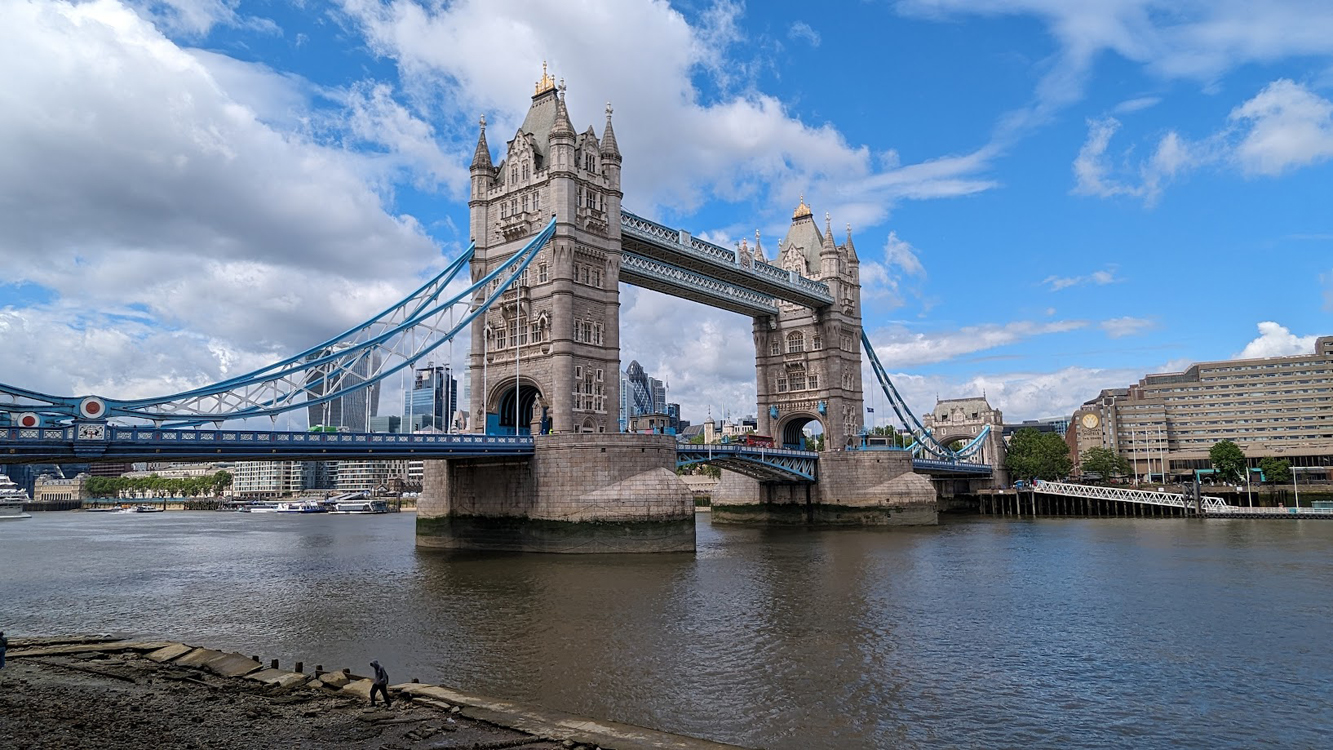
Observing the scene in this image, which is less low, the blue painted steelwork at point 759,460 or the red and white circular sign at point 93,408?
the red and white circular sign at point 93,408

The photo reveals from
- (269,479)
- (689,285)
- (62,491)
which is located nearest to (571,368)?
(689,285)

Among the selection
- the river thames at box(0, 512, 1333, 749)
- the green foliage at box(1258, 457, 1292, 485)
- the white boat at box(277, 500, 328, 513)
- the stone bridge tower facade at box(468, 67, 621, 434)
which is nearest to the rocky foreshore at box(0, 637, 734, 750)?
the river thames at box(0, 512, 1333, 749)

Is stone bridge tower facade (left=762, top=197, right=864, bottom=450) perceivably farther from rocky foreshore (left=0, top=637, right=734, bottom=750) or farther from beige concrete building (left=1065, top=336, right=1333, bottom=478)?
beige concrete building (left=1065, top=336, right=1333, bottom=478)

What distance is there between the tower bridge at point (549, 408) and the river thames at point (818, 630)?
10.9ft

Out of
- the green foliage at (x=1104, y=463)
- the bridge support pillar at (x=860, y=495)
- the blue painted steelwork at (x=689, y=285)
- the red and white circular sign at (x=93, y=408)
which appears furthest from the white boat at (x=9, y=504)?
the green foliage at (x=1104, y=463)

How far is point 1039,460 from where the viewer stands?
99188 mm

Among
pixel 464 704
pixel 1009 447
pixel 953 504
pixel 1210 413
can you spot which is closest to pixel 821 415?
pixel 953 504

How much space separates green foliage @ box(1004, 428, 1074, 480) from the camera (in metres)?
100

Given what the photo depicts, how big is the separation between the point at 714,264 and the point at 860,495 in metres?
20.2

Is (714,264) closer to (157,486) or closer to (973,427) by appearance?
(973,427)

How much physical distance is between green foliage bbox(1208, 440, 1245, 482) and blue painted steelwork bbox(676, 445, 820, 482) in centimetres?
5479

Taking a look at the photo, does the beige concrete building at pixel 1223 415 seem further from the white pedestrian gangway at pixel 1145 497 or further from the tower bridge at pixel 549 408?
the tower bridge at pixel 549 408

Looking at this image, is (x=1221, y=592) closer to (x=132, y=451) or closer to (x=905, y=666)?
(x=905, y=666)

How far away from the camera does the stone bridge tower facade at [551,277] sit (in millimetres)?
46312
